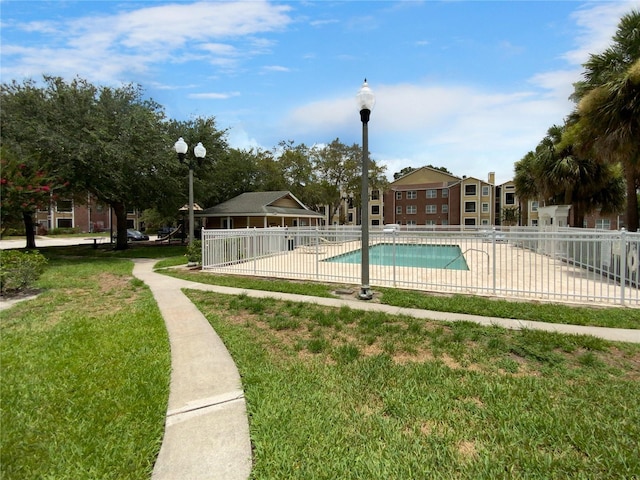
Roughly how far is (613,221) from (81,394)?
57841 mm

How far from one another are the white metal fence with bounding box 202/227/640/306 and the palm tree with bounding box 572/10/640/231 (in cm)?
242

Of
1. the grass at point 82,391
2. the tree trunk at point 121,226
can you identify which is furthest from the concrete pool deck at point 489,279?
the tree trunk at point 121,226

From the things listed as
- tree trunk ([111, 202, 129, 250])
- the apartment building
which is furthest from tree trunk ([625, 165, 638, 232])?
the apartment building

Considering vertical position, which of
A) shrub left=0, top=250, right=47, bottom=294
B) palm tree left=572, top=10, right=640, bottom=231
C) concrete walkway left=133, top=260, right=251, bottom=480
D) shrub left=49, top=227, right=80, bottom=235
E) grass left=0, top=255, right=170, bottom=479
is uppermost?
palm tree left=572, top=10, right=640, bottom=231

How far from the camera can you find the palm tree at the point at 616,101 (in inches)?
355

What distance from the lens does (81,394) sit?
10.8ft

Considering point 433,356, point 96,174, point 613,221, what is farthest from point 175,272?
point 613,221

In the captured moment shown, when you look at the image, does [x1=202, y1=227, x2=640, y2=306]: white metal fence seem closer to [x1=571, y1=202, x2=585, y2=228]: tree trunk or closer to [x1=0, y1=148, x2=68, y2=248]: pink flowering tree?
[x1=0, y1=148, x2=68, y2=248]: pink flowering tree

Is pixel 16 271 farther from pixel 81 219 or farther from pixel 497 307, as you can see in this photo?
pixel 81 219

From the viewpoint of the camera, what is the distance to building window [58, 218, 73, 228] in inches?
2292

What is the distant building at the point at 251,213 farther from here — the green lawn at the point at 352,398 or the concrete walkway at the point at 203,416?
the concrete walkway at the point at 203,416

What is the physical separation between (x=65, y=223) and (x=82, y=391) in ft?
227

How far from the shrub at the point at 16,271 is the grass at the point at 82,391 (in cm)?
188

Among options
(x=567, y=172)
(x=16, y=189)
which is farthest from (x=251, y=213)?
(x=567, y=172)
